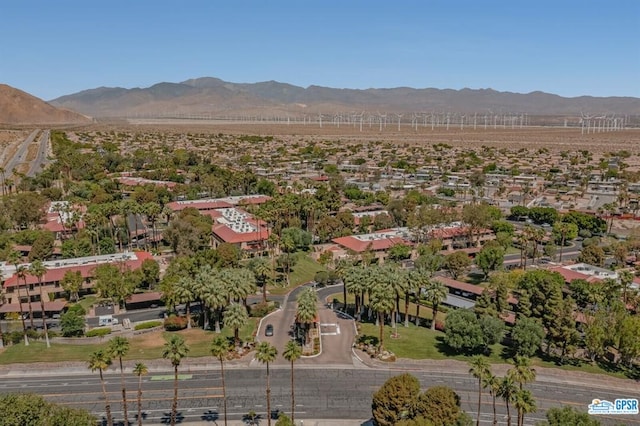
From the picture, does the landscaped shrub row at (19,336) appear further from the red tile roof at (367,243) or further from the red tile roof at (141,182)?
the red tile roof at (141,182)

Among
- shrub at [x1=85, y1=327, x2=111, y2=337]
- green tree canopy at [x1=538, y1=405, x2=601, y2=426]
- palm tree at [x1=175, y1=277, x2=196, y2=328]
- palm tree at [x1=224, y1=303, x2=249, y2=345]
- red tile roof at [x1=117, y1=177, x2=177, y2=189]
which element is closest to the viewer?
green tree canopy at [x1=538, y1=405, x2=601, y2=426]

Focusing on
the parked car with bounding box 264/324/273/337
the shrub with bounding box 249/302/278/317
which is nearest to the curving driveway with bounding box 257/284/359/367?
the parked car with bounding box 264/324/273/337

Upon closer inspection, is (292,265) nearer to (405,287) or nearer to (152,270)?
(152,270)

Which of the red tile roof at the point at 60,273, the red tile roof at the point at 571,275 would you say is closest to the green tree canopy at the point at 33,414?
the red tile roof at the point at 60,273

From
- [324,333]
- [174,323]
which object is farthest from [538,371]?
[174,323]

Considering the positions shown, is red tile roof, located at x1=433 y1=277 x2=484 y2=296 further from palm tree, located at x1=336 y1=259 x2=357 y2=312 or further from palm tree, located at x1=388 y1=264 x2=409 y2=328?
palm tree, located at x1=388 y1=264 x2=409 y2=328

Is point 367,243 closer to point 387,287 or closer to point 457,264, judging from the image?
point 457,264
